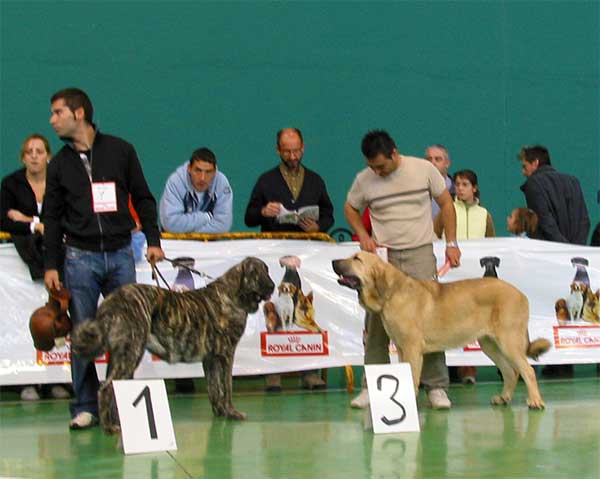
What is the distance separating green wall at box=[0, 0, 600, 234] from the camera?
11.2m

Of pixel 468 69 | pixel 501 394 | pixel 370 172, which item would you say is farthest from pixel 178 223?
pixel 468 69

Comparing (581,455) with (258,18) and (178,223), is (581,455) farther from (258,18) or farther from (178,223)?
(258,18)

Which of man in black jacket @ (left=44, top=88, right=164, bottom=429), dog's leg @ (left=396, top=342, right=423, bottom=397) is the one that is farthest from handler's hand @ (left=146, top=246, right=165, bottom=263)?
dog's leg @ (left=396, top=342, right=423, bottom=397)

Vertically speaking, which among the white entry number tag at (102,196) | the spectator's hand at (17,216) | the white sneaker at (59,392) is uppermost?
the white entry number tag at (102,196)

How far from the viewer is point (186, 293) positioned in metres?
6.95

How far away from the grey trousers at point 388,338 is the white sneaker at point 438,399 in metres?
0.04

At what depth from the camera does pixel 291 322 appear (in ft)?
28.0

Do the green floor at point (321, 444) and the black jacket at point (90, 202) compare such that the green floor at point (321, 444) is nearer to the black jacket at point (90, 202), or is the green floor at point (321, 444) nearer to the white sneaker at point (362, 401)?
the white sneaker at point (362, 401)

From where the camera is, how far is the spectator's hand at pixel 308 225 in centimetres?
865

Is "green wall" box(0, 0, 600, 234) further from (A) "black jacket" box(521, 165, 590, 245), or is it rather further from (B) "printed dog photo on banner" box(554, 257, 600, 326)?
(B) "printed dog photo on banner" box(554, 257, 600, 326)

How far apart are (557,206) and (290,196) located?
234cm

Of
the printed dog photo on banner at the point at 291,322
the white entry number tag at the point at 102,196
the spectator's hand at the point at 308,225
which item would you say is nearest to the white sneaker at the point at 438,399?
the printed dog photo on banner at the point at 291,322

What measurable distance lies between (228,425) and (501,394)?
6.37 feet

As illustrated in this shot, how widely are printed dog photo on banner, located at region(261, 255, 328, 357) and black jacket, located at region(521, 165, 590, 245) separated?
2218 millimetres
